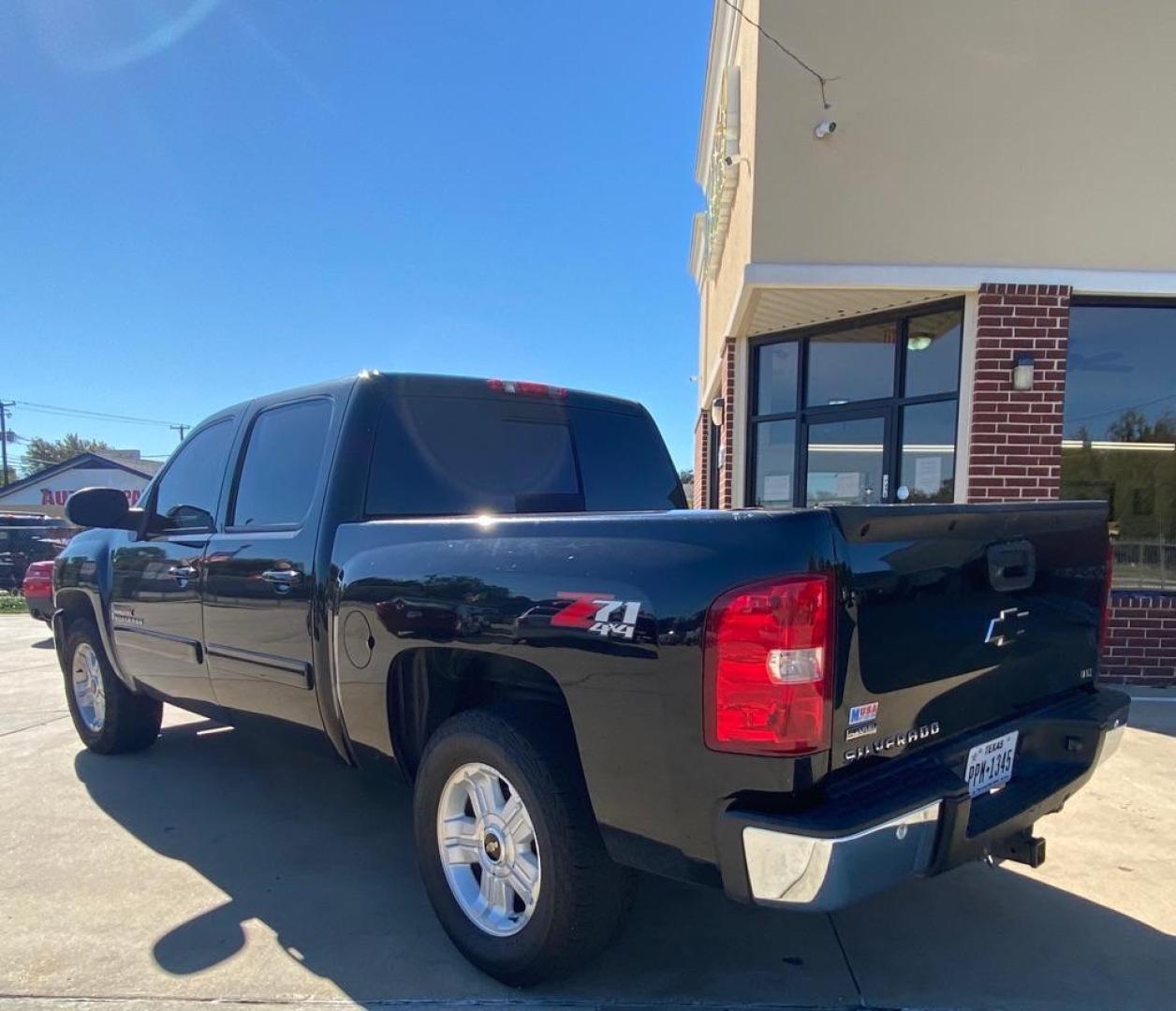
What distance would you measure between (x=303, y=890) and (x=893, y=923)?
2.30 m

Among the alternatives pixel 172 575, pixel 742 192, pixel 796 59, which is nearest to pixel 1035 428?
pixel 742 192

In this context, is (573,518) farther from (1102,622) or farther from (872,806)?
(1102,622)

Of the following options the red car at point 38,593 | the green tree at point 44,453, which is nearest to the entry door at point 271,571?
the red car at point 38,593

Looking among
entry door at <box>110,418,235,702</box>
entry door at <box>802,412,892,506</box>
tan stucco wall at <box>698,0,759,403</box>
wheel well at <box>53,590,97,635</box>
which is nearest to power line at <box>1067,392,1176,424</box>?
entry door at <box>802,412,892,506</box>

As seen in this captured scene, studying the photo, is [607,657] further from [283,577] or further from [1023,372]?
[1023,372]

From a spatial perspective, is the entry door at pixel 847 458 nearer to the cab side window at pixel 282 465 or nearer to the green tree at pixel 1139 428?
the green tree at pixel 1139 428

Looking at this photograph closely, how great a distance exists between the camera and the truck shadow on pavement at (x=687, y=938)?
2443 millimetres

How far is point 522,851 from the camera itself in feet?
7.86

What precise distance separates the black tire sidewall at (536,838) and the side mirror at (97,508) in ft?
8.45

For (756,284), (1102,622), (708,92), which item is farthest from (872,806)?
(708,92)

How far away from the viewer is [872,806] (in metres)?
1.89

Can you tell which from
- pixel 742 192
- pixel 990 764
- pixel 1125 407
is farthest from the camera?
pixel 742 192

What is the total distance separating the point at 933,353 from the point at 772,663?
594 cm

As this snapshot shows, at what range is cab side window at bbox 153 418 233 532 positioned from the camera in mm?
3891
